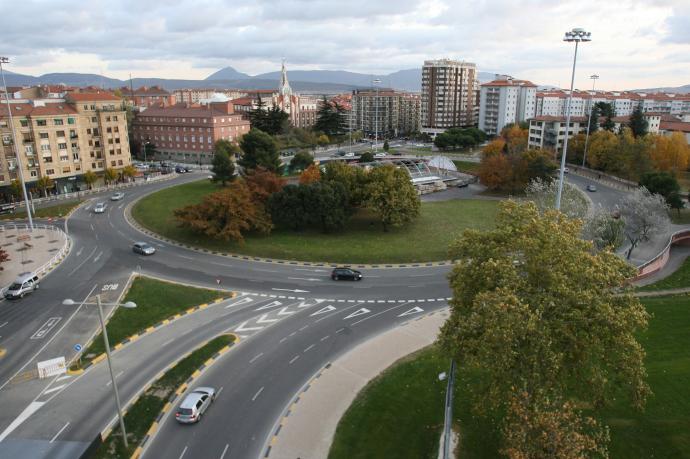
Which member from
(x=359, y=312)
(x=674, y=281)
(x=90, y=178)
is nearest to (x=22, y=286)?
(x=359, y=312)

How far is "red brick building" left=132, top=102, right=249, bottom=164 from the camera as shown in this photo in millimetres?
110125

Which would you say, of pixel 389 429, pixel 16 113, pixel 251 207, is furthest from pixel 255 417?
pixel 16 113

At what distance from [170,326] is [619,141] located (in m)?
84.6

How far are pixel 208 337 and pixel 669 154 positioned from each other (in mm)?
83766

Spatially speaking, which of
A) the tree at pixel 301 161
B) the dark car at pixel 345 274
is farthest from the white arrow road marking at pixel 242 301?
the tree at pixel 301 161

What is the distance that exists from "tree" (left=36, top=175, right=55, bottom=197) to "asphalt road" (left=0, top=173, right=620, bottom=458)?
2941 centimetres

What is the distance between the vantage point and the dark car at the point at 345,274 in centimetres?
4266

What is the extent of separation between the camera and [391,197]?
178ft

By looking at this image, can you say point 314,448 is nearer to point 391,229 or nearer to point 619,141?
point 391,229

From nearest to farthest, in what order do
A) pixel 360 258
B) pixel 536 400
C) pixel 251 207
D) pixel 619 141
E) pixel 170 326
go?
pixel 536 400 → pixel 170 326 → pixel 360 258 → pixel 251 207 → pixel 619 141

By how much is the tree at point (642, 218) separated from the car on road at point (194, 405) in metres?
42.9

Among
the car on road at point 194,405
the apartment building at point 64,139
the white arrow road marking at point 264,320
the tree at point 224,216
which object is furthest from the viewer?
the apartment building at point 64,139

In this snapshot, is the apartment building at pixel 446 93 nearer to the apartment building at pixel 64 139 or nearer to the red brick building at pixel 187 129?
the red brick building at pixel 187 129

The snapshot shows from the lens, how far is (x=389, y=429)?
2319 centimetres
